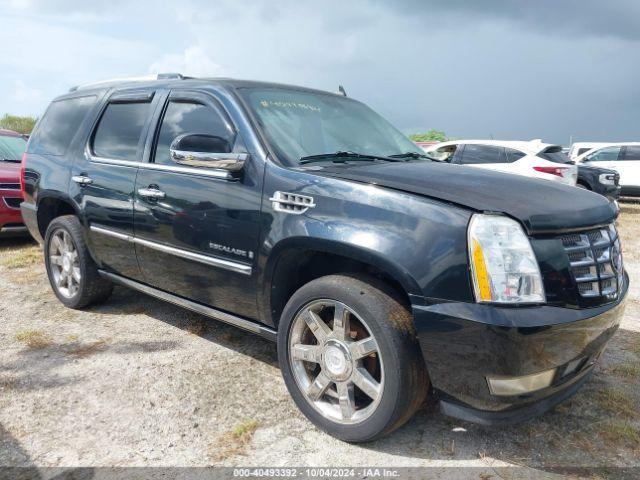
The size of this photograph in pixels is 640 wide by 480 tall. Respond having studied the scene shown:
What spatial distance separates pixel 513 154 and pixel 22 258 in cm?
827

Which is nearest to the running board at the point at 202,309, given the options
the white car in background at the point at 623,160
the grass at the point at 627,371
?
the grass at the point at 627,371

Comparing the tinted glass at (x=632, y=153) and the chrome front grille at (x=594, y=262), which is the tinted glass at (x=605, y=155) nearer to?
the tinted glass at (x=632, y=153)

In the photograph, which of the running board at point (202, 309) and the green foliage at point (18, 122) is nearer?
the running board at point (202, 309)

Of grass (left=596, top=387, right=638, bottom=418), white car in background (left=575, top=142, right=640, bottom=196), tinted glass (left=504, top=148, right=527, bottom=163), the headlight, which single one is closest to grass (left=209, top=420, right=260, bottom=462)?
the headlight

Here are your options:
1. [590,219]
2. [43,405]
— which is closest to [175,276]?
[43,405]

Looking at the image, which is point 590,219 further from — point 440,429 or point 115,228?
point 115,228

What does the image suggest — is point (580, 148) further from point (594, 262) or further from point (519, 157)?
point (594, 262)

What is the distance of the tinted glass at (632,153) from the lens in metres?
15.1

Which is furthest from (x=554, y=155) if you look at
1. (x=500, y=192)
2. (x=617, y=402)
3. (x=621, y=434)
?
(x=500, y=192)

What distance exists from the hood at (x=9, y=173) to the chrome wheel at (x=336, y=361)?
18.4 feet

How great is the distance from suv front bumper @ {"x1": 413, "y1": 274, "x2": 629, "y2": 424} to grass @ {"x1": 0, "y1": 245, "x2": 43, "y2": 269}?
5367 mm

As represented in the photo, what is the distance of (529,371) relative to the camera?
2279mm

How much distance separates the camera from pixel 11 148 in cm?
817

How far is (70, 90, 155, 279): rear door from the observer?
378 centimetres
